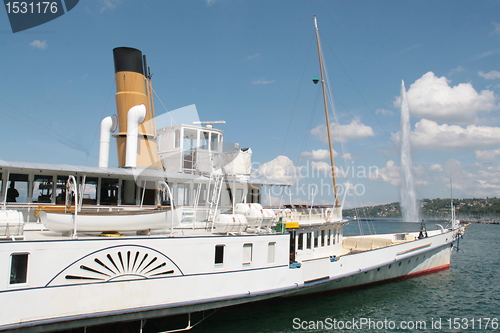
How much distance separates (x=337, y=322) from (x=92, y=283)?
952cm

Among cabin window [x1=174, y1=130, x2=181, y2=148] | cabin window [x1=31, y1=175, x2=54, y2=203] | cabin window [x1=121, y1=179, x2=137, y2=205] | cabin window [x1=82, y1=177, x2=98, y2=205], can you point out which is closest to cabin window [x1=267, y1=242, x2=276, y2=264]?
cabin window [x1=121, y1=179, x2=137, y2=205]

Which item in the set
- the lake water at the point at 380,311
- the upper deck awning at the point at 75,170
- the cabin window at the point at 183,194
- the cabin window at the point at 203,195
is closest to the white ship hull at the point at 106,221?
the upper deck awning at the point at 75,170

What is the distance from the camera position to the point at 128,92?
1664 cm

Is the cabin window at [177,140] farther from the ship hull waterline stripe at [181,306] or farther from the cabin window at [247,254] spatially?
the ship hull waterline stripe at [181,306]

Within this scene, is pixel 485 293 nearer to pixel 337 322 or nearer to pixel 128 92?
pixel 337 322

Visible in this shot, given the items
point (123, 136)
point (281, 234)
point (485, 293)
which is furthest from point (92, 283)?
point (485, 293)

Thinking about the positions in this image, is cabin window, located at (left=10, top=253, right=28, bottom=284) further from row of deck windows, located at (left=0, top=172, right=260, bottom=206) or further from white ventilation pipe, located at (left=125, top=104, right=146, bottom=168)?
white ventilation pipe, located at (left=125, top=104, right=146, bottom=168)

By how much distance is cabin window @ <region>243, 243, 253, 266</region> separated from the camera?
12.6 metres

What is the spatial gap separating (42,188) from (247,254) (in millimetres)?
7657

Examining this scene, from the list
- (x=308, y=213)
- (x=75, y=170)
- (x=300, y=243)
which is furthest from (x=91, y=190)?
(x=308, y=213)

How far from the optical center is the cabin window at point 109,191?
13.9m

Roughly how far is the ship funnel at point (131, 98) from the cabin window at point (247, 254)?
22.1 feet

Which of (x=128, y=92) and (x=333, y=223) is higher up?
(x=128, y=92)

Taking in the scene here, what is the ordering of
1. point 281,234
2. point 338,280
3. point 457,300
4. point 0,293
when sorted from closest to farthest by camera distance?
point 0,293 → point 281,234 → point 338,280 → point 457,300
